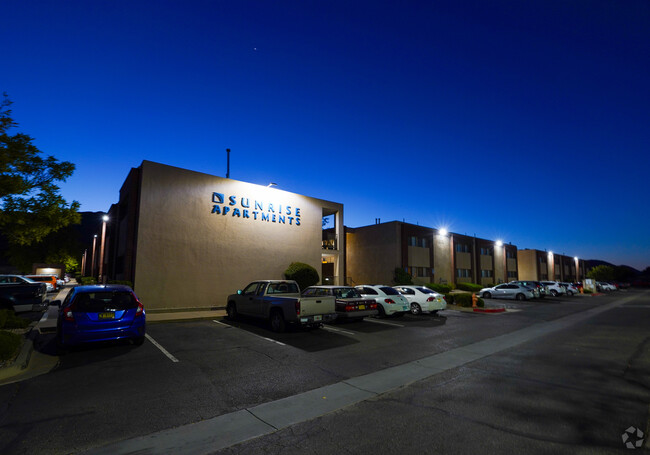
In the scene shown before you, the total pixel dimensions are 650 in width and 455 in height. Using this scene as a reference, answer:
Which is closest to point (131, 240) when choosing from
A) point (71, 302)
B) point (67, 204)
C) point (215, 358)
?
point (67, 204)

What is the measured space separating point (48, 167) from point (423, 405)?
40.7 ft

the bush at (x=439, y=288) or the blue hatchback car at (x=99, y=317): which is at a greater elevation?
the blue hatchback car at (x=99, y=317)

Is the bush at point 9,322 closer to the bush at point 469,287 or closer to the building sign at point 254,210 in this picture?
the building sign at point 254,210

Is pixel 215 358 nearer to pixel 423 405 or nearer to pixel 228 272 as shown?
pixel 423 405

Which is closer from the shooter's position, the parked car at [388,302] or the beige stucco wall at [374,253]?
the parked car at [388,302]

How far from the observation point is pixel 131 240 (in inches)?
675

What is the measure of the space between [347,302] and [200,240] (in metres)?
10.1

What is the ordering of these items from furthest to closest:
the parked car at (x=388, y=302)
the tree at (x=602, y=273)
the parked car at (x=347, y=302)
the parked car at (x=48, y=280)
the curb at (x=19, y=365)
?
the tree at (x=602, y=273) → the parked car at (x=48, y=280) → the parked car at (x=388, y=302) → the parked car at (x=347, y=302) → the curb at (x=19, y=365)

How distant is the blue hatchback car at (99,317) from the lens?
752 centimetres

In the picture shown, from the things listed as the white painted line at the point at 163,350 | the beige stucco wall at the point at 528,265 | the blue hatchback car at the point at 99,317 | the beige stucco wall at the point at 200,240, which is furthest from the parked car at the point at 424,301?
the beige stucco wall at the point at 528,265

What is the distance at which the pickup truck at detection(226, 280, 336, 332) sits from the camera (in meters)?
10.4

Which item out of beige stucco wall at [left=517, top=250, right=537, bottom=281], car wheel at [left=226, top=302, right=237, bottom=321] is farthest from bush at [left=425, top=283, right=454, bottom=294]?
beige stucco wall at [left=517, top=250, right=537, bottom=281]

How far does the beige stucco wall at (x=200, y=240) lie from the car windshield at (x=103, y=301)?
28.9ft

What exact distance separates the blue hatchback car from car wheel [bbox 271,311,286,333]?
405 centimetres
